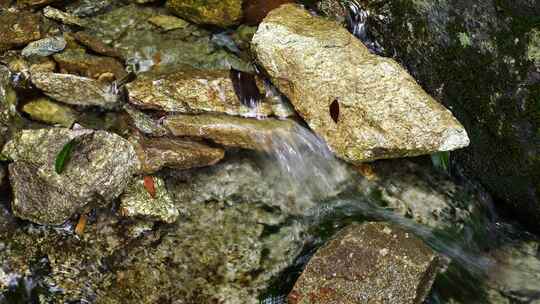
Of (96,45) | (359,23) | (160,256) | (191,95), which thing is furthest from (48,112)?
(359,23)

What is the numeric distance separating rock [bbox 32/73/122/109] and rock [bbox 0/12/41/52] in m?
0.53

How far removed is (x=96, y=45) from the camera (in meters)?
5.06

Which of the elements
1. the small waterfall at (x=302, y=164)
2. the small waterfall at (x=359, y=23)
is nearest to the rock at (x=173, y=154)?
the small waterfall at (x=302, y=164)

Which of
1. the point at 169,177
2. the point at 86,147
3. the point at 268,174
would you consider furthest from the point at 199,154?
the point at 86,147

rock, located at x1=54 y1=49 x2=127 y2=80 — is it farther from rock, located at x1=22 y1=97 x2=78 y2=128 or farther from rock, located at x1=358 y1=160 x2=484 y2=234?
rock, located at x1=358 y1=160 x2=484 y2=234

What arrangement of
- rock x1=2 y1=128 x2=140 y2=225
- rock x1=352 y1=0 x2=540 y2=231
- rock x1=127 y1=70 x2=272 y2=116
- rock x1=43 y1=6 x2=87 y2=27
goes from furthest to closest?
rock x1=43 y1=6 x2=87 y2=27
rock x1=127 y1=70 x2=272 y2=116
rock x1=2 y1=128 x2=140 y2=225
rock x1=352 y1=0 x2=540 y2=231

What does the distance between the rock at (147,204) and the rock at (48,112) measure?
0.87 metres

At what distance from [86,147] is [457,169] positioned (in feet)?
9.90

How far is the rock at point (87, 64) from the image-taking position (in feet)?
16.0

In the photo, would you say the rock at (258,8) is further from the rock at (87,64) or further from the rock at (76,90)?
the rock at (76,90)

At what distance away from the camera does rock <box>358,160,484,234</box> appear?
4.47 m

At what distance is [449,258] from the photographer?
4180 millimetres

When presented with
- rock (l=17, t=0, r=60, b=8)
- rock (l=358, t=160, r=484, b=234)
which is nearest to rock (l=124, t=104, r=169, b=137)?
rock (l=17, t=0, r=60, b=8)

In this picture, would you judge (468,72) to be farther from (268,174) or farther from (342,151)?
(268,174)
